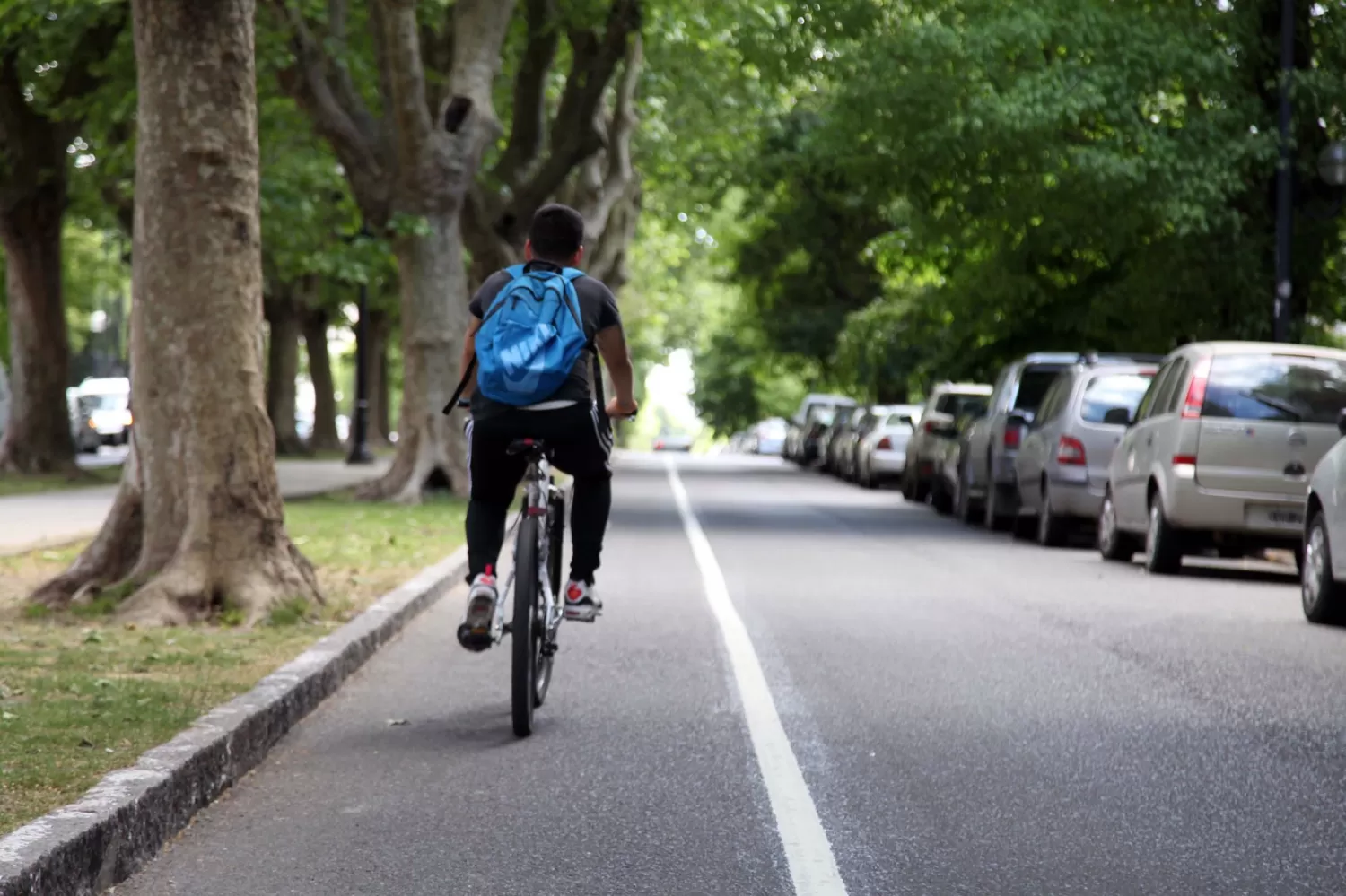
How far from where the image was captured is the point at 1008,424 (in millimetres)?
22297

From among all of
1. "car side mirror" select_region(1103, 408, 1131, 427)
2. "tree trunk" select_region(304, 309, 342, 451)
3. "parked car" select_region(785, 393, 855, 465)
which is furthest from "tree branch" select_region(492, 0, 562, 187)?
"parked car" select_region(785, 393, 855, 465)

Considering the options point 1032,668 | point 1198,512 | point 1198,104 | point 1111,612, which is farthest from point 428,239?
point 1032,668

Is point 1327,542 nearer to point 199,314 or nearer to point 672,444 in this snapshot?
point 199,314

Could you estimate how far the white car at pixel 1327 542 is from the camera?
40.0ft

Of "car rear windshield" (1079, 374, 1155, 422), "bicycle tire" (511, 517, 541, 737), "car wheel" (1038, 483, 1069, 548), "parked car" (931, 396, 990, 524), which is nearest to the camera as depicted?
"bicycle tire" (511, 517, 541, 737)

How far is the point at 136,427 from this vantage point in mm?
11875

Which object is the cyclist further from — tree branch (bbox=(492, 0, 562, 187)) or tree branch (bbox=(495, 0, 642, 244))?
tree branch (bbox=(492, 0, 562, 187))

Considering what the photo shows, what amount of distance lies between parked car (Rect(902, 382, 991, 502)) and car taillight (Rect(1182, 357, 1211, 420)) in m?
12.9

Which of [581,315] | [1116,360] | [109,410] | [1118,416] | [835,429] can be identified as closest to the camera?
[581,315]

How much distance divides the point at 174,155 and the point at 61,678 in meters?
4.13

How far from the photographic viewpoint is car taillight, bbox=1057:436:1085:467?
1956 centimetres

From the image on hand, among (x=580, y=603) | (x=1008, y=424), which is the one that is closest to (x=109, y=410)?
(x=1008, y=424)

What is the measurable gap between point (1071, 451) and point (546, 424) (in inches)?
492

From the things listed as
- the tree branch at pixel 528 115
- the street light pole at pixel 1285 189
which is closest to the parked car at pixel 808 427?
the tree branch at pixel 528 115
